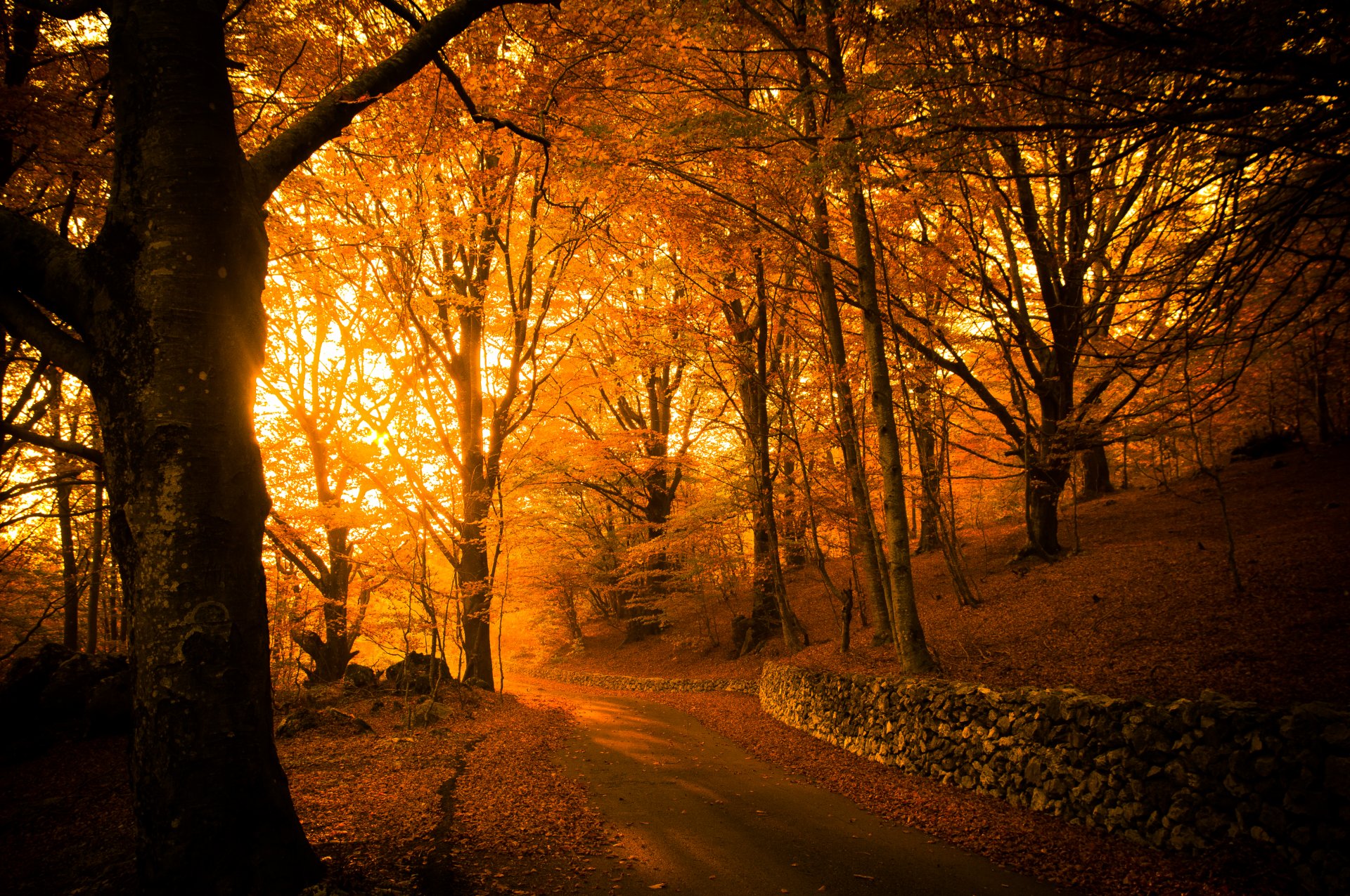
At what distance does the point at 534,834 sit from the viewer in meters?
4.84

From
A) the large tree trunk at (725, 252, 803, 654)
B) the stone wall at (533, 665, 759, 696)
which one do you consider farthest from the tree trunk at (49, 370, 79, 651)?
the large tree trunk at (725, 252, 803, 654)

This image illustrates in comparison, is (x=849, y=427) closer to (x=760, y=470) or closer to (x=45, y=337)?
(x=760, y=470)

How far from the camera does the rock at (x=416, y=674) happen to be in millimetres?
11328

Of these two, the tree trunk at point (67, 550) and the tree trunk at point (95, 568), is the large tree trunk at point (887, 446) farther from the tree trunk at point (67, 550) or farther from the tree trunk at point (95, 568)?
the tree trunk at point (67, 550)

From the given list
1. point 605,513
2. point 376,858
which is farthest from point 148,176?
point 605,513

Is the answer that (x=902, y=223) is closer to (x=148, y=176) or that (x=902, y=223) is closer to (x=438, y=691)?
(x=148, y=176)

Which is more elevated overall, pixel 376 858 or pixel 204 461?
pixel 204 461

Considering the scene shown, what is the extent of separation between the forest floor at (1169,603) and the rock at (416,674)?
7.08 m

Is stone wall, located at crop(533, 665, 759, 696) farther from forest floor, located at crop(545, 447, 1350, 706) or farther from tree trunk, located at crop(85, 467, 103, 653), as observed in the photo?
tree trunk, located at crop(85, 467, 103, 653)

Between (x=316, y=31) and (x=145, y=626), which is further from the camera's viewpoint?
(x=316, y=31)

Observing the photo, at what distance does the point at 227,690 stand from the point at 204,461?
46.2 inches

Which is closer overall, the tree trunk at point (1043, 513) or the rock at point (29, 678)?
the rock at point (29, 678)

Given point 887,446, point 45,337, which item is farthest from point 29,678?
point 887,446

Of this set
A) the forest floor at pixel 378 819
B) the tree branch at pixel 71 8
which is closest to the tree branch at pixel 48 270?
the tree branch at pixel 71 8
